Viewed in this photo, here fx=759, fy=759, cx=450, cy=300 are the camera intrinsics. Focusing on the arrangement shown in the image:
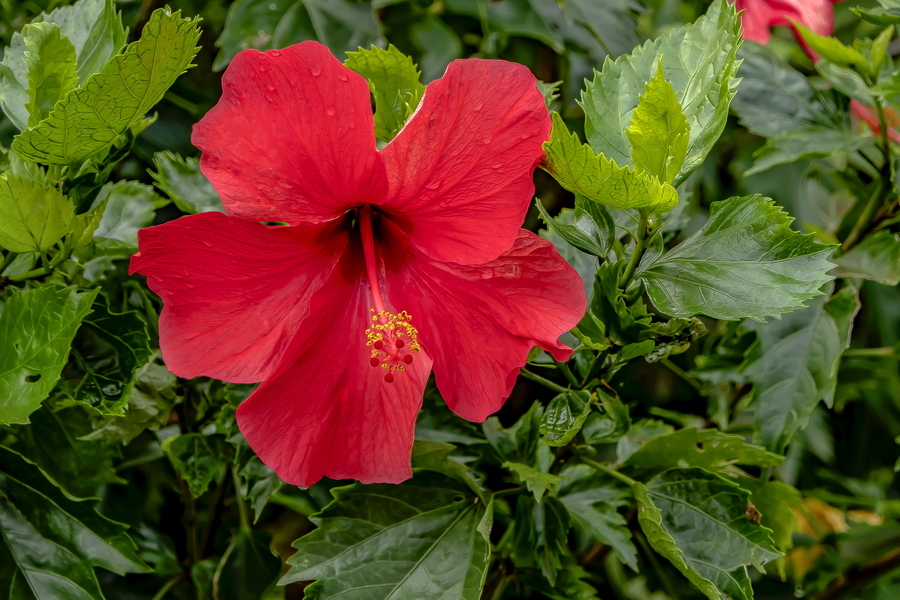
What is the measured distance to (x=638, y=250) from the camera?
0.65m

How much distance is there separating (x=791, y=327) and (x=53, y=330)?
31.8 inches

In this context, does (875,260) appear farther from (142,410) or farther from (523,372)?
(142,410)

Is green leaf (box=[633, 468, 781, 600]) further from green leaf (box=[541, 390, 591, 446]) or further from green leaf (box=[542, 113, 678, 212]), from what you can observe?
green leaf (box=[542, 113, 678, 212])

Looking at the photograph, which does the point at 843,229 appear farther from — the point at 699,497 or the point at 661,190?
the point at 661,190

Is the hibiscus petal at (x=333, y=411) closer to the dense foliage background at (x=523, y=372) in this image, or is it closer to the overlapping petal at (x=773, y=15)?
the dense foliage background at (x=523, y=372)

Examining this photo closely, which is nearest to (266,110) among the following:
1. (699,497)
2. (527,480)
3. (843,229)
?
(527,480)

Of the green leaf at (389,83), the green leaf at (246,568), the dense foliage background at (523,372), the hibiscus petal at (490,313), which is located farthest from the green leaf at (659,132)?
the green leaf at (246,568)

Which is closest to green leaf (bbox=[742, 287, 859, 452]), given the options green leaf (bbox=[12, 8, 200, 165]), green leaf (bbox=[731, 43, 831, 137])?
green leaf (bbox=[731, 43, 831, 137])

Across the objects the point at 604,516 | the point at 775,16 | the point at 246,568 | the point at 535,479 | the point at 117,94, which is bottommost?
the point at 246,568

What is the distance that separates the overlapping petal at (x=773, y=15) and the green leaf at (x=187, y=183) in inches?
29.9

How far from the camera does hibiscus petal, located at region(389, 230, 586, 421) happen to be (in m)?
0.60

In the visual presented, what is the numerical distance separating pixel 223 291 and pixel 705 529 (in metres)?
0.52

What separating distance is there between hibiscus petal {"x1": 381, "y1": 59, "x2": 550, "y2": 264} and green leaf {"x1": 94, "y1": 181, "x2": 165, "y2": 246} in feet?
1.21

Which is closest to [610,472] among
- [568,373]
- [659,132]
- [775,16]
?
[568,373]
